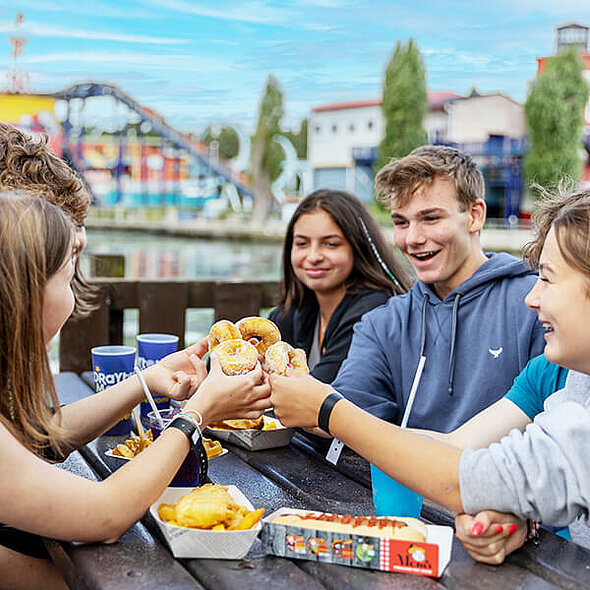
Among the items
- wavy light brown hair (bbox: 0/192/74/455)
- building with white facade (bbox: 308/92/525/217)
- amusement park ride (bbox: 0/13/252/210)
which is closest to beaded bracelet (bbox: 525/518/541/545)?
wavy light brown hair (bbox: 0/192/74/455)

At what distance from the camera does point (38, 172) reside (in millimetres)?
2105

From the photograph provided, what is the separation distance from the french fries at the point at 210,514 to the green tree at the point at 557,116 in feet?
70.5

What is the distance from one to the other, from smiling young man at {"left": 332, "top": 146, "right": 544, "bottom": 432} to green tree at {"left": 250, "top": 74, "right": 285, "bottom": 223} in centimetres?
3491

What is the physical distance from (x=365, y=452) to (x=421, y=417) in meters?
0.88

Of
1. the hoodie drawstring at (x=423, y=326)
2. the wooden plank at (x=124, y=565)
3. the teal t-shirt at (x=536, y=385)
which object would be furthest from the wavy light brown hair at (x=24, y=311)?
the hoodie drawstring at (x=423, y=326)

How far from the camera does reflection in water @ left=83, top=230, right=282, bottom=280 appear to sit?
21.0 metres

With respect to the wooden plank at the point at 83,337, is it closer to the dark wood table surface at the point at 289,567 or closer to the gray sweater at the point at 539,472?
the dark wood table surface at the point at 289,567

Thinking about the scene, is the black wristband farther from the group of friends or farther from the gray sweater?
the gray sweater

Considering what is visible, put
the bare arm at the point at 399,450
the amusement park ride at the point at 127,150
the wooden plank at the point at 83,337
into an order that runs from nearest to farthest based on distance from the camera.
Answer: the bare arm at the point at 399,450, the wooden plank at the point at 83,337, the amusement park ride at the point at 127,150

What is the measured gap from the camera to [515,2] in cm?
702

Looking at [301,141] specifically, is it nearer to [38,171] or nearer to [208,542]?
[38,171]

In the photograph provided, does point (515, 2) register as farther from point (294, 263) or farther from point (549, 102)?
point (549, 102)

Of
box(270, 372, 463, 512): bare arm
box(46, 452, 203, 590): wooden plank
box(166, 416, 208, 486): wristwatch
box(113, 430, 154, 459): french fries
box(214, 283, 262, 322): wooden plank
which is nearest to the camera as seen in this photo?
box(46, 452, 203, 590): wooden plank

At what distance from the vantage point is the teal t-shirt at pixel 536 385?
1516 mm
